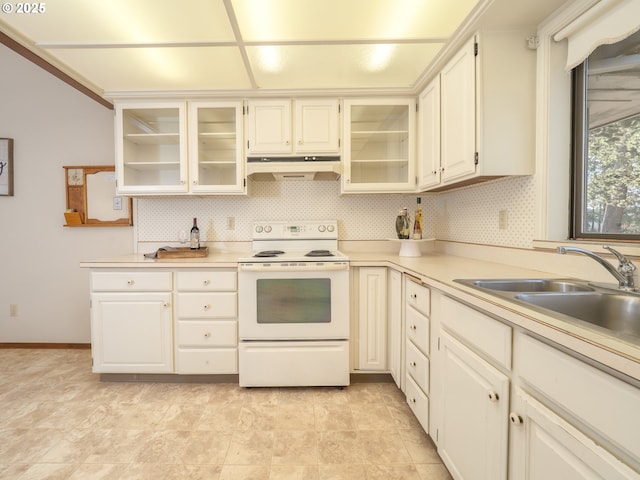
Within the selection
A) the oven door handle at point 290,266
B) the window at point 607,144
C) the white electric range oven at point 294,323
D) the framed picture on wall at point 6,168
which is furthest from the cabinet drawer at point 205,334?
the framed picture on wall at point 6,168

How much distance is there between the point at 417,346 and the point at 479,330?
67 cm

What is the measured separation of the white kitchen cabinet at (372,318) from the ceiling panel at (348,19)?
58.7 inches

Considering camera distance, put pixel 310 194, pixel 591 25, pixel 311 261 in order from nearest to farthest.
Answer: pixel 591 25 → pixel 311 261 → pixel 310 194

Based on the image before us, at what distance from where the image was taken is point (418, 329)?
5.27ft

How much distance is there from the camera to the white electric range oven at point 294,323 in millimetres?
2037

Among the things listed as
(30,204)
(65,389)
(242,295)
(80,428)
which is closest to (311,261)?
(242,295)

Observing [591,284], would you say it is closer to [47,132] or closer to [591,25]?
[591,25]

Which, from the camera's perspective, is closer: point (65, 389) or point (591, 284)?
point (591, 284)

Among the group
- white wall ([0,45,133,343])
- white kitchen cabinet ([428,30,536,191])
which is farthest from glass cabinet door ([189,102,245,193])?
white kitchen cabinet ([428,30,536,191])

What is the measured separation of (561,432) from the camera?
0.68 meters

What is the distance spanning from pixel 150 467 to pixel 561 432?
170 cm

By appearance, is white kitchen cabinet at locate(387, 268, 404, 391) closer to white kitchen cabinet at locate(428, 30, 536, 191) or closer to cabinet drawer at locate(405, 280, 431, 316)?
cabinet drawer at locate(405, 280, 431, 316)

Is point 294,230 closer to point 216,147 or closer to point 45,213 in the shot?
point 216,147

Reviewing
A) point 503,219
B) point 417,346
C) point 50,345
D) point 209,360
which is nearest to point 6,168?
point 50,345
